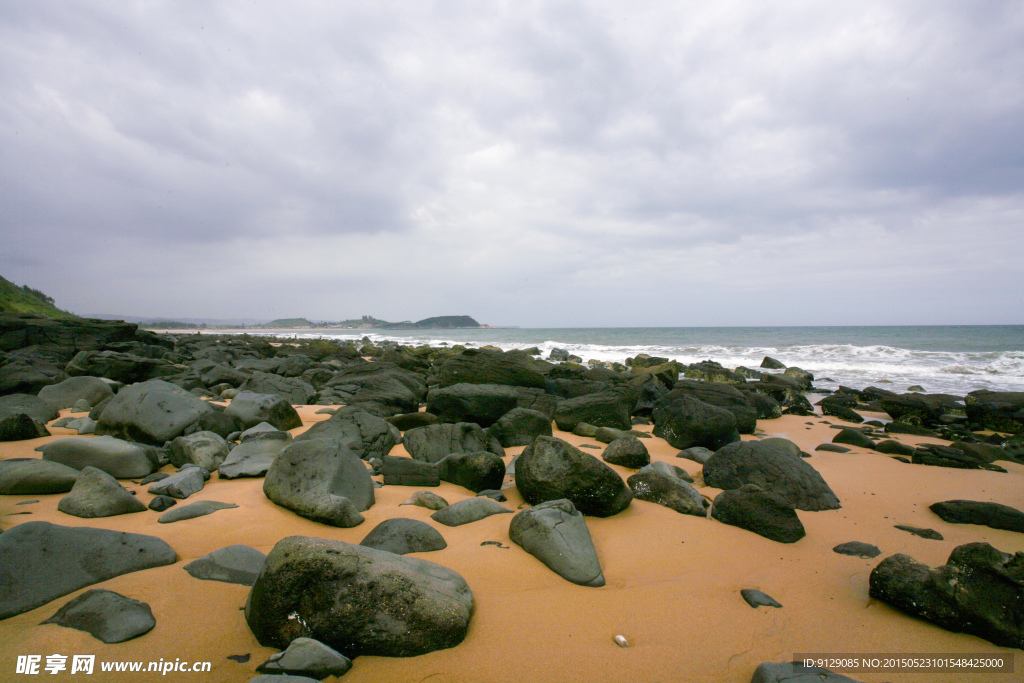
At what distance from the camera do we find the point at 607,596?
246cm

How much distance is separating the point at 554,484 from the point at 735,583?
130 centimetres

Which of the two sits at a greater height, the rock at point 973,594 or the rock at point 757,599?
the rock at point 973,594

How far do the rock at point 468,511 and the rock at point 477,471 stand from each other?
0.53m

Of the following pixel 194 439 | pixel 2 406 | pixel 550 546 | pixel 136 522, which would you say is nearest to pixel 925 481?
pixel 550 546

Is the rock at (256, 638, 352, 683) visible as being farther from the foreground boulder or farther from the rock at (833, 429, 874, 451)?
Answer: the rock at (833, 429, 874, 451)

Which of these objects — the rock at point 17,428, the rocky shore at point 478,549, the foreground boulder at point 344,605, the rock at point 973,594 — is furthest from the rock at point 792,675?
the rock at point 17,428

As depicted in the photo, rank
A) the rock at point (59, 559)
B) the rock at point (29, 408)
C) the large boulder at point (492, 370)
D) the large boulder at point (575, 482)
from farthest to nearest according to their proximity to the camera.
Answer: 1. the large boulder at point (492, 370)
2. the rock at point (29, 408)
3. the large boulder at point (575, 482)
4. the rock at point (59, 559)

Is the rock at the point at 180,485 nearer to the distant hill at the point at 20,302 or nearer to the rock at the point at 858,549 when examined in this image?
the rock at the point at 858,549

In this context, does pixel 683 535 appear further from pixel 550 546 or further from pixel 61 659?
pixel 61 659

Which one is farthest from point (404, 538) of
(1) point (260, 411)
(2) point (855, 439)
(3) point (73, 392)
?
(3) point (73, 392)

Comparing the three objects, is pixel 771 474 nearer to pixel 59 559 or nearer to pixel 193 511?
pixel 193 511

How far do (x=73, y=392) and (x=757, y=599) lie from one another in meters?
8.80

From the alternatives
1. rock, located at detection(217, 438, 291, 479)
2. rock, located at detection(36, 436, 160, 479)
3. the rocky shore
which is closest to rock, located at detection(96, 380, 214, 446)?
the rocky shore

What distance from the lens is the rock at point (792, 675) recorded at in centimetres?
183
